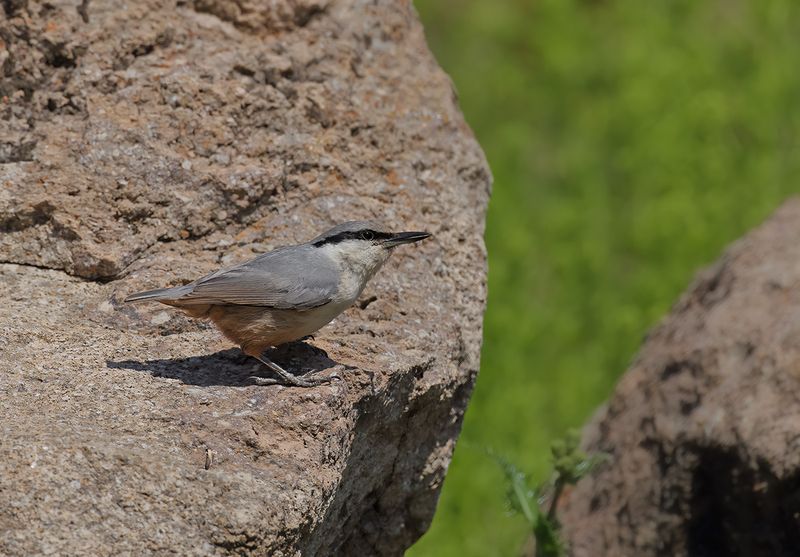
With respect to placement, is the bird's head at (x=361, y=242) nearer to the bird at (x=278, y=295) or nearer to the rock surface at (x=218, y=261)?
the bird at (x=278, y=295)

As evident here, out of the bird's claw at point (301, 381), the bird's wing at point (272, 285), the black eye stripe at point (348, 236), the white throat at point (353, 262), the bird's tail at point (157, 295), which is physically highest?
the black eye stripe at point (348, 236)

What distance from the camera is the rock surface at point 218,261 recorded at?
364 cm

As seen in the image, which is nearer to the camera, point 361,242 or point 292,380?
point 292,380

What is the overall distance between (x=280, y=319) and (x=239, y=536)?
105cm

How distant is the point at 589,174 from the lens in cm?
1030

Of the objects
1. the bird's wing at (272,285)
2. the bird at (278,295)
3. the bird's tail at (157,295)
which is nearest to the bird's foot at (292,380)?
the bird at (278,295)

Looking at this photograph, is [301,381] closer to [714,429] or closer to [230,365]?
[230,365]

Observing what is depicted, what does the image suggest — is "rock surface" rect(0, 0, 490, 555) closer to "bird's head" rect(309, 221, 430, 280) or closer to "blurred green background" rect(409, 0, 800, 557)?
"bird's head" rect(309, 221, 430, 280)

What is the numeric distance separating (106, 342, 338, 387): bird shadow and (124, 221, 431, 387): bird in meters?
0.06

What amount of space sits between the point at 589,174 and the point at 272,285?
634cm

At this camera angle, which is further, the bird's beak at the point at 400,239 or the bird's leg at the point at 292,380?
the bird's beak at the point at 400,239

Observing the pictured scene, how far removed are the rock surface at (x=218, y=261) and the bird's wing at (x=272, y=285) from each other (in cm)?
25

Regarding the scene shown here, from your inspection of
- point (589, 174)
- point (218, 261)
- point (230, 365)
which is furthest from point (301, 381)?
point (589, 174)

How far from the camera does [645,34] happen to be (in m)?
11.9
